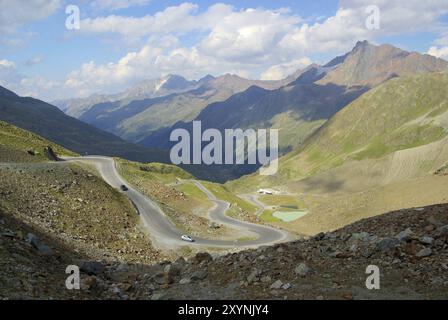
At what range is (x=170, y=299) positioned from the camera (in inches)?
811

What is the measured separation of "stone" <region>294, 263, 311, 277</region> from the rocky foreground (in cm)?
5

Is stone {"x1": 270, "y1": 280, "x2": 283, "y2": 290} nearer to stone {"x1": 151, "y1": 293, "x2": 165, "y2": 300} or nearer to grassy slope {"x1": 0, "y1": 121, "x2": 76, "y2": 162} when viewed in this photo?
stone {"x1": 151, "y1": 293, "x2": 165, "y2": 300}

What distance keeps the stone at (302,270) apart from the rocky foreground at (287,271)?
5 centimetres

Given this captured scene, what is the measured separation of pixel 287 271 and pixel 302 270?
81 centimetres

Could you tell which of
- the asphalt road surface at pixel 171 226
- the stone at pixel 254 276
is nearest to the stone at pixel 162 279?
the stone at pixel 254 276

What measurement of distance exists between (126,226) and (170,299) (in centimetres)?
4015

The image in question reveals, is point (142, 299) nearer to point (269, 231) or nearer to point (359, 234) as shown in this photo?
point (359, 234)

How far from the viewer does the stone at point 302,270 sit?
21.0 meters

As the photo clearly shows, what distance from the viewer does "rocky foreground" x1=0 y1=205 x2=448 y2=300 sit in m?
19.3

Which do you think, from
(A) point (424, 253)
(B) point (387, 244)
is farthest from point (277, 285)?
(A) point (424, 253)

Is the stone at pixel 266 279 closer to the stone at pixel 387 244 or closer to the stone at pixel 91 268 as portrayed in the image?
the stone at pixel 387 244

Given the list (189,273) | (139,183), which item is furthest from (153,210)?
(189,273)

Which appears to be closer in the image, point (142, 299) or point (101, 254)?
point (142, 299)
